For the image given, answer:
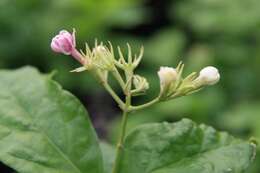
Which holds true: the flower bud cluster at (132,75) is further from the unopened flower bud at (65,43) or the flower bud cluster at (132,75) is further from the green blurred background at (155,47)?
the green blurred background at (155,47)

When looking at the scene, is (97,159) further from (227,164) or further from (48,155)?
(227,164)

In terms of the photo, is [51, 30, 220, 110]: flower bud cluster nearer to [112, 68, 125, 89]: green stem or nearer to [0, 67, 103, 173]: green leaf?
[112, 68, 125, 89]: green stem

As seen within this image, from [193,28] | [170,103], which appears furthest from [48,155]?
[193,28]

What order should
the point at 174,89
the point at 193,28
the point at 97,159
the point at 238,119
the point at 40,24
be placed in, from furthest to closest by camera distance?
the point at 193,28 < the point at 40,24 < the point at 238,119 < the point at 97,159 < the point at 174,89

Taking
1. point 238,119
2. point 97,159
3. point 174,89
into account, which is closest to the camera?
point 174,89

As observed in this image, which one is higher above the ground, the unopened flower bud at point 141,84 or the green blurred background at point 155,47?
the unopened flower bud at point 141,84

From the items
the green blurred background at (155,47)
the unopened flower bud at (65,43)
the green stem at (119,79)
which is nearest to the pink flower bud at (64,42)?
the unopened flower bud at (65,43)
